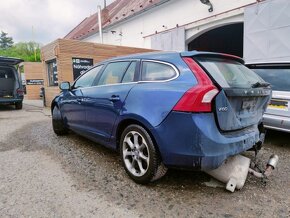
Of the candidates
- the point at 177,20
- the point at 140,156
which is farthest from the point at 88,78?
the point at 177,20

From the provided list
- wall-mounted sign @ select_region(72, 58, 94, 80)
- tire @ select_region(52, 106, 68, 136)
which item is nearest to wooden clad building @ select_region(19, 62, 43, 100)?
wall-mounted sign @ select_region(72, 58, 94, 80)

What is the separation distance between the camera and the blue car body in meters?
2.44

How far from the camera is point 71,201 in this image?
2623mm

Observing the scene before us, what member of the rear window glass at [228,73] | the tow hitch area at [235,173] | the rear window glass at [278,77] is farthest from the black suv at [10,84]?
the tow hitch area at [235,173]

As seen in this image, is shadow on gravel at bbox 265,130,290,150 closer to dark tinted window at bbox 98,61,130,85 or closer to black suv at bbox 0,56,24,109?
dark tinted window at bbox 98,61,130,85

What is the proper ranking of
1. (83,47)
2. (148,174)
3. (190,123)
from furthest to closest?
(83,47), (148,174), (190,123)

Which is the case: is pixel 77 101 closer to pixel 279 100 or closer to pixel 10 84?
pixel 279 100

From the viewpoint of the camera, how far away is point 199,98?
239cm

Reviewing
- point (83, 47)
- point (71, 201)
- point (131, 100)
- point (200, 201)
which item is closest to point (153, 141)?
point (131, 100)

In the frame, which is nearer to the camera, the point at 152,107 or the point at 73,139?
the point at 152,107

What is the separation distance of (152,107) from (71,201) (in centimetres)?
135

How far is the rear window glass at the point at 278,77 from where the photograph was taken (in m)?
4.29

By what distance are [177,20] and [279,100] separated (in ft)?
28.9

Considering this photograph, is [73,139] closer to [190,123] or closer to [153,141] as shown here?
[153,141]
